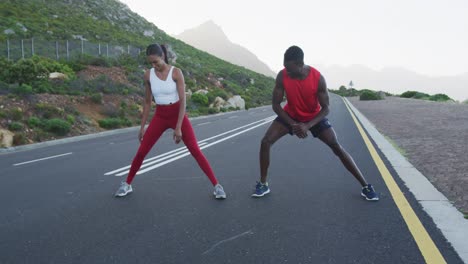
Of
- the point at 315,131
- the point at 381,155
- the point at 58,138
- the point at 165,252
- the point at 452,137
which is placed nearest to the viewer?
the point at 165,252

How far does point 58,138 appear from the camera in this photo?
15453 mm

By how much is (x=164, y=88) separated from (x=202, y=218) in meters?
1.66

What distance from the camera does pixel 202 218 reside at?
4648mm

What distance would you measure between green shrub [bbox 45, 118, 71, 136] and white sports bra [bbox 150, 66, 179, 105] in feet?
38.4

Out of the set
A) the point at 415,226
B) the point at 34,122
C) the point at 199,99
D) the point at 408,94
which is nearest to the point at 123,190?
the point at 415,226

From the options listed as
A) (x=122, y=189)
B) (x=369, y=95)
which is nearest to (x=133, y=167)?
A: (x=122, y=189)

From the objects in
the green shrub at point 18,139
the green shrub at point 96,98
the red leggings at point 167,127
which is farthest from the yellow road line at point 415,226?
the green shrub at point 96,98

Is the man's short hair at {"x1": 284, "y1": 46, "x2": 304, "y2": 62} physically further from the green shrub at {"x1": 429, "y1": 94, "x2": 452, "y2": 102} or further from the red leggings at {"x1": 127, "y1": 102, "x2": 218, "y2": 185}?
the green shrub at {"x1": 429, "y1": 94, "x2": 452, "y2": 102}

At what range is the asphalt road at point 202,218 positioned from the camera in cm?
360

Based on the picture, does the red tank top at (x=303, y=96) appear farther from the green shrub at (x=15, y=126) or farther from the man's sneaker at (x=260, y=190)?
the green shrub at (x=15, y=126)

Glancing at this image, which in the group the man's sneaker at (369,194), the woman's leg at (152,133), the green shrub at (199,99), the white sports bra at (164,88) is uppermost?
the white sports bra at (164,88)

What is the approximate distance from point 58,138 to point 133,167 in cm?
1093

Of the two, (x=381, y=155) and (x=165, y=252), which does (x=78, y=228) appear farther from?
(x=381, y=155)

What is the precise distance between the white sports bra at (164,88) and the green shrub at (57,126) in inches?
461
